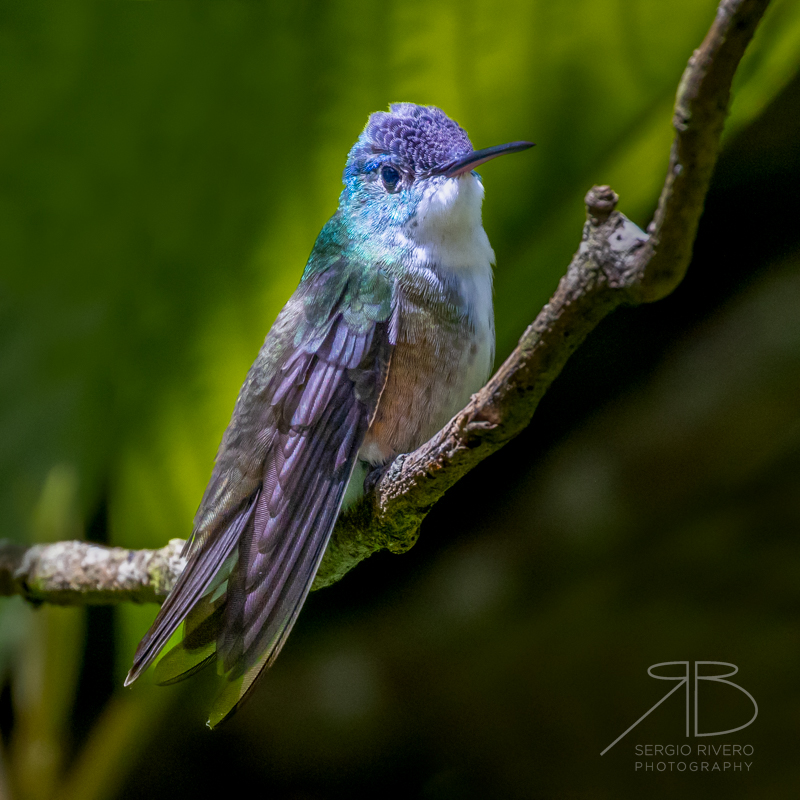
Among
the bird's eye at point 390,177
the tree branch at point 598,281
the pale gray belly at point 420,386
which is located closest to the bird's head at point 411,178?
the bird's eye at point 390,177

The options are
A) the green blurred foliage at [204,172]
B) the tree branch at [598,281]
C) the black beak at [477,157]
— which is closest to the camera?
the tree branch at [598,281]

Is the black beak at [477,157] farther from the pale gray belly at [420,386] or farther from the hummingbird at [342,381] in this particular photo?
the pale gray belly at [420,386]

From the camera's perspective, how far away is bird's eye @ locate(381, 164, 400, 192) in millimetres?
932

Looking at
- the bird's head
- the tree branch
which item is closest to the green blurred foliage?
the bird's head

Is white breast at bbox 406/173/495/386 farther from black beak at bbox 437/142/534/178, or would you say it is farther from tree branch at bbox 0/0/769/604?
tree branch at bbox 0/0/769/604

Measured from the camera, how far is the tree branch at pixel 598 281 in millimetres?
369

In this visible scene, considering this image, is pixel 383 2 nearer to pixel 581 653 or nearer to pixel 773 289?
pixel 773 289

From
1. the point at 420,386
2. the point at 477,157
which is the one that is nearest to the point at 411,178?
the point at 477,157

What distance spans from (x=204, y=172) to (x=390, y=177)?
0.91 feet

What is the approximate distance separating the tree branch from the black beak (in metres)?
0.33

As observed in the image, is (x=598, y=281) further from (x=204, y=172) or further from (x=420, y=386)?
(x=204, y=172)

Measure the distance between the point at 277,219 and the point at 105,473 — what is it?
0.51 meters

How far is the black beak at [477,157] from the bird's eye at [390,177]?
8 centimetres

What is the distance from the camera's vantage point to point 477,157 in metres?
0.78
